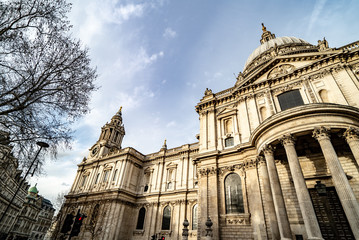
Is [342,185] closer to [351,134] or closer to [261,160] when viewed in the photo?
[351,134]

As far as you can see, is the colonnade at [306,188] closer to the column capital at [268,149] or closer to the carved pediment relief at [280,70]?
the column capital at [268,149]

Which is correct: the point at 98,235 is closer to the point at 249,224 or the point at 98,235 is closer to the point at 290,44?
the point at 249,224

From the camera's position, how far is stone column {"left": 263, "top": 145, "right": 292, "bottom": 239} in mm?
10680

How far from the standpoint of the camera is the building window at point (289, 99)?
53.5 feet

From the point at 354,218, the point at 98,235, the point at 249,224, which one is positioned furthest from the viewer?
the point at 98,235

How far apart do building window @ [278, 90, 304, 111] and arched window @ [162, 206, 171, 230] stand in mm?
21660

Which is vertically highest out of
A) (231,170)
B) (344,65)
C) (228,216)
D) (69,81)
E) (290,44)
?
(290,44)

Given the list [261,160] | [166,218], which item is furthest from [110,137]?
[261,160]

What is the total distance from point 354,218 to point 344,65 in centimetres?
1312

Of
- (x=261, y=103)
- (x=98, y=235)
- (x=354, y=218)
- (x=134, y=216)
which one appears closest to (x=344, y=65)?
(x=261, y=103)

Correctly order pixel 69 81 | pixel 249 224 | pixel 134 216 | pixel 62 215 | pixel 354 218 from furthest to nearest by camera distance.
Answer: pixel 62 215, pixel 134 216, pixel 249 224, pixel 69 81, pixel 354 218

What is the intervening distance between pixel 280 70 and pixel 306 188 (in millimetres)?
12846

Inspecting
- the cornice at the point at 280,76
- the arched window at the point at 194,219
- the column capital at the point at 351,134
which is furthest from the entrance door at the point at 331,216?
the arched window at the point at 194,219

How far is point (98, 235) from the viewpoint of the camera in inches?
1030
